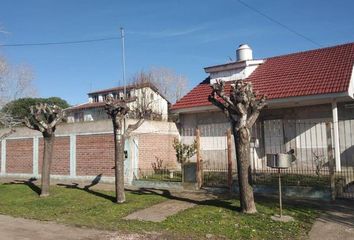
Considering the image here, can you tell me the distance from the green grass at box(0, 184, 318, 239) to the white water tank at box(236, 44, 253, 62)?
11.3 metres

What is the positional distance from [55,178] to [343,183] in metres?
13.4

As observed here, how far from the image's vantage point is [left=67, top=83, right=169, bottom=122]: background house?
114 feet

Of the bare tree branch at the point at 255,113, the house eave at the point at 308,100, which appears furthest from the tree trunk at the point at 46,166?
the house eave at the point at 308,100

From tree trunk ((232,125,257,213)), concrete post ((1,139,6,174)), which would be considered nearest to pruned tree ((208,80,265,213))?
tree trunk ((232,125,257,213))

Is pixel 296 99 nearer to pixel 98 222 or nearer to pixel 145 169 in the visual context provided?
pixel 145 169

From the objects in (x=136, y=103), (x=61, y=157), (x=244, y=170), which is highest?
(x=136, y=103)

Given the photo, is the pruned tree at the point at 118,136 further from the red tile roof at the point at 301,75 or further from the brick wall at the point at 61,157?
the brick wall at the point at 61,157

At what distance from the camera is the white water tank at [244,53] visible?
22.1m

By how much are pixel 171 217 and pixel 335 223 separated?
3.77 metres

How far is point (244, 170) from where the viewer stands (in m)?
9.92

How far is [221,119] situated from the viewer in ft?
60.8

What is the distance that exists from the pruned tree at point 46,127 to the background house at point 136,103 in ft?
34.3

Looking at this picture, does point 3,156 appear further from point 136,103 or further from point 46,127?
point 136,103

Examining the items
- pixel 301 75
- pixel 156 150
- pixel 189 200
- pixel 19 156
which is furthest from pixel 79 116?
pixel 189 200
